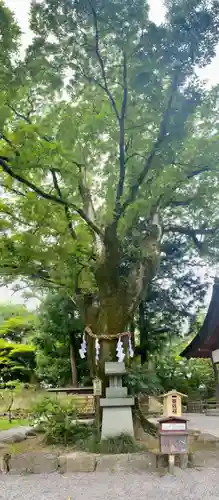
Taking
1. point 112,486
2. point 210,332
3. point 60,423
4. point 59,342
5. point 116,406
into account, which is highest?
point 59,342

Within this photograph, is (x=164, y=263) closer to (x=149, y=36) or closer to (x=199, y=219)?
(x=199, y=219)

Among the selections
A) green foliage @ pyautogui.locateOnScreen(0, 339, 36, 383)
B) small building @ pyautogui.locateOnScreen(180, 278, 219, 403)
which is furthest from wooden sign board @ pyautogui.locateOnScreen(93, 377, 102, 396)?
green foliage @ pyautogui.locateOnScreen(0, 339, 36, 383)

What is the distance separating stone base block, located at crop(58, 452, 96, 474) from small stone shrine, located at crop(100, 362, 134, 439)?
1067mm

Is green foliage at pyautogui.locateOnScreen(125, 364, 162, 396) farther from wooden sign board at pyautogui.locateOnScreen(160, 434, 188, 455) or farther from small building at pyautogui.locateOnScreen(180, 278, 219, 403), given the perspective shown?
small building at pyautogui.locateOnScreen(180, 278, 219, 403)

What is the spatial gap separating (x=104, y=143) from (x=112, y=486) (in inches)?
259

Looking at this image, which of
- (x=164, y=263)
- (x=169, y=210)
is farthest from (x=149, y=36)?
(x=164, y=263)

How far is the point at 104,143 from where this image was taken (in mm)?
9203

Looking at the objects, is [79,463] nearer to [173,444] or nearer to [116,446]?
[116,446]

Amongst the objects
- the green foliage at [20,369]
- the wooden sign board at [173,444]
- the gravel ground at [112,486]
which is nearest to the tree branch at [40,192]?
the wooden sign board at [173,444]

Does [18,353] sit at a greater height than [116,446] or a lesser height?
greater

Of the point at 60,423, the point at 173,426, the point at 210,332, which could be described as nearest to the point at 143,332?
the point at 210,332

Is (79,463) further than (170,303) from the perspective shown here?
No

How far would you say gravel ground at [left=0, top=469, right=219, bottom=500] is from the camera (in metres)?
5.08

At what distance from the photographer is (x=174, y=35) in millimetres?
6062
